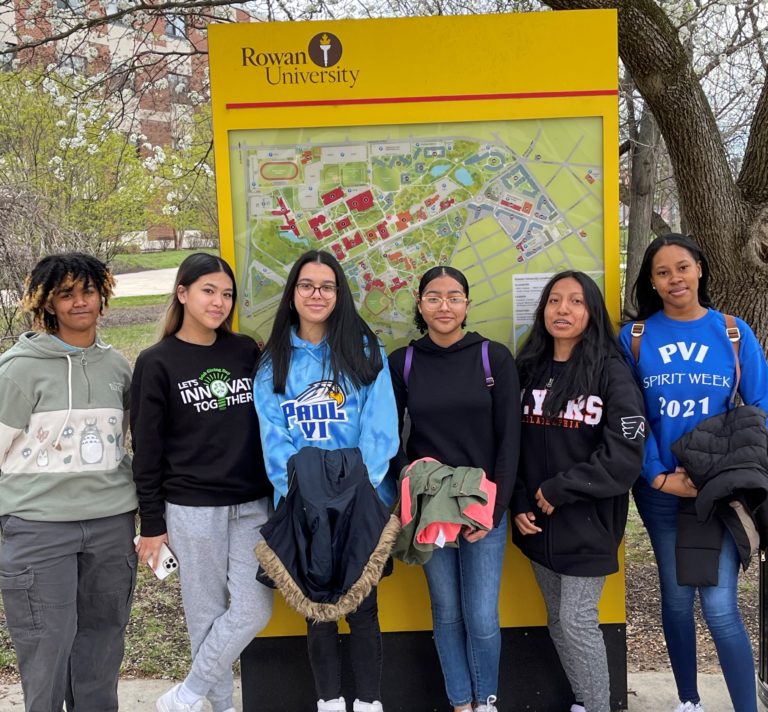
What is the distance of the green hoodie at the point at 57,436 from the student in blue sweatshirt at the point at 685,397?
1995mm

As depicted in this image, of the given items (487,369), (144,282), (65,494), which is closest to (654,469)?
(487,369)

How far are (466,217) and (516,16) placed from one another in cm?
85

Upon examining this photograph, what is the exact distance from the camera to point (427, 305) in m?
2.83

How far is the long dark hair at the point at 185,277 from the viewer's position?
2.73 metres

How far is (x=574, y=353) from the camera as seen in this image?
2.84 m

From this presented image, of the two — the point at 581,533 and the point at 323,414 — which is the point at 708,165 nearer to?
the point at 581,533

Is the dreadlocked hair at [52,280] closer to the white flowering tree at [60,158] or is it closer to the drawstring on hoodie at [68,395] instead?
the drawstring on hoodie at [68,395]

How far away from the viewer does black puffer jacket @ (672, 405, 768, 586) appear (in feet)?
8.59

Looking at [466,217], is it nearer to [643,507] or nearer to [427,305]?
[427,305]

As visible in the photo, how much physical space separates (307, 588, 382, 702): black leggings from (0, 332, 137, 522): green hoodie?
2.85ft

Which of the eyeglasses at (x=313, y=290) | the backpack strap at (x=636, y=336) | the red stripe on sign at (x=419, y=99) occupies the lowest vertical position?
the backpack strap at (x=636, y=336)

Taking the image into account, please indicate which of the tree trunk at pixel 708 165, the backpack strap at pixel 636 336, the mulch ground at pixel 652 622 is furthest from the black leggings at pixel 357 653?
the tree trunk at pixel 708 165

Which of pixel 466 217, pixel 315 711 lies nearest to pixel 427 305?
pixel 466 217

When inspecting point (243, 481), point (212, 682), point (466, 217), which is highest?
point (466, 217)
